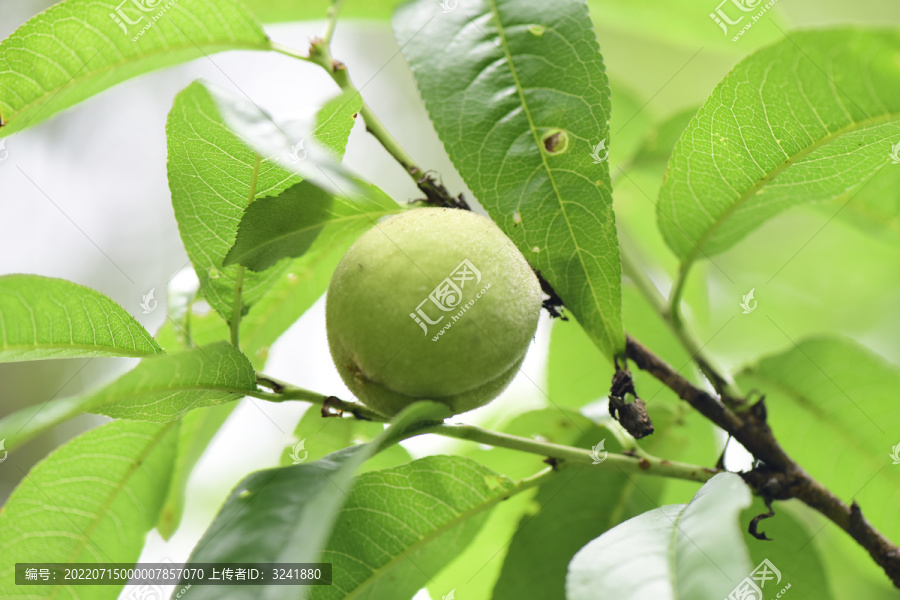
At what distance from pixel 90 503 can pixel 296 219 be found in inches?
26.6

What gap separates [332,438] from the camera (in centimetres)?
136

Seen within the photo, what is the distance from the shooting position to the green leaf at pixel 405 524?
1.02 meters

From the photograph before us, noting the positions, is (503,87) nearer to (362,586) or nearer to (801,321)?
(362,586)

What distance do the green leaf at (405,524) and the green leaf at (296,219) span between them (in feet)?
1.19

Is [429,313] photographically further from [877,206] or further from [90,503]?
[877,206]

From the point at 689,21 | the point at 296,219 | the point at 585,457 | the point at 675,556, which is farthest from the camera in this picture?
the point at 689,21

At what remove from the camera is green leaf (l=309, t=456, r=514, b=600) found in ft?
3.35

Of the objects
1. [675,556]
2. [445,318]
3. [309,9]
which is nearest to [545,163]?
[445,318]

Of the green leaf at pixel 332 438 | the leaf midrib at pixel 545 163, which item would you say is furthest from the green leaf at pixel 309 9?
the green leaf at pixel 332 438

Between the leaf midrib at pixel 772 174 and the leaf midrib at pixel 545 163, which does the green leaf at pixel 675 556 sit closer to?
the leaf midrib at pixel 545 163

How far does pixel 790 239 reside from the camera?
289 cm

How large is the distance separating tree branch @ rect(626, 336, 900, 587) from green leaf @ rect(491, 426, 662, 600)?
181 millimetres

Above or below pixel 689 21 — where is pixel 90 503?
below

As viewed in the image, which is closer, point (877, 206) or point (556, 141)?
point (556, 141)
